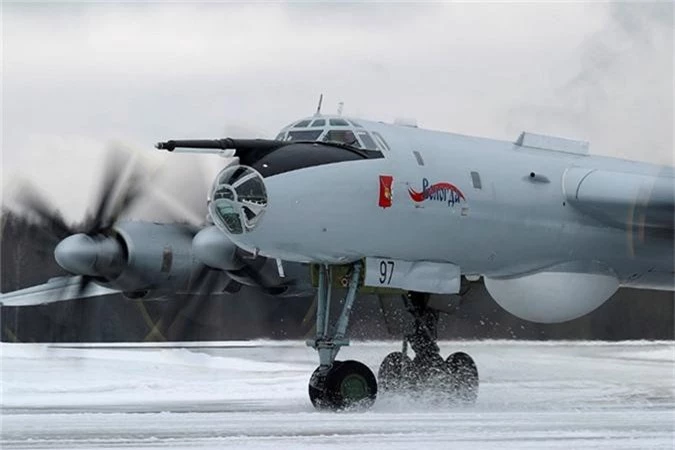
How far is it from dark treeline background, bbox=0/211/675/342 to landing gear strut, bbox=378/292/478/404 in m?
0.69

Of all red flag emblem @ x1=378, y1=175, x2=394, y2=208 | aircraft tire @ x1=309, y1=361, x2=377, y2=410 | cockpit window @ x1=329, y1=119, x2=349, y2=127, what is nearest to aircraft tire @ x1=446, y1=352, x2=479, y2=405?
aircraft tire @ x1=309, y1=361, x2=377, y2=410

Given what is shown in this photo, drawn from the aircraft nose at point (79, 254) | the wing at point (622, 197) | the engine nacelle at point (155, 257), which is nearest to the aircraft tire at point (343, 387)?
the wing at point (622, 197)

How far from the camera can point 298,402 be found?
16.1 m

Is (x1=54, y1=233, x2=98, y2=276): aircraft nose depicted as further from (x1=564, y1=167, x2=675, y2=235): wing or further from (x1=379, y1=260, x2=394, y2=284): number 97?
(x1=564, y1=167, x2=675, y2=235): wing

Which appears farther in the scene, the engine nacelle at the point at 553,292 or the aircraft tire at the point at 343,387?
the engine nacelle at the point at 553,292

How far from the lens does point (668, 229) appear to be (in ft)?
59.4

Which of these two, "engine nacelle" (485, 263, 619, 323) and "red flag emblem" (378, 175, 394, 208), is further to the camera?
"engine nacelle" (485, 263, 619, 323)

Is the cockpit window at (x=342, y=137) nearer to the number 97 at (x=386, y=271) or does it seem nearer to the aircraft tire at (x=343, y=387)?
the number 97 at (x=386, y=271)

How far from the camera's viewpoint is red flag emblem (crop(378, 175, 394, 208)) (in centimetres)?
1534

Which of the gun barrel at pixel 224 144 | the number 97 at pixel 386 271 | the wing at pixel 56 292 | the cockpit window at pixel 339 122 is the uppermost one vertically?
the cockpit window at pixel 339 122

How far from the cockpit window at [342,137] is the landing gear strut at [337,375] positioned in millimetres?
1453

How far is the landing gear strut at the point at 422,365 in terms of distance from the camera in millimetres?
17750

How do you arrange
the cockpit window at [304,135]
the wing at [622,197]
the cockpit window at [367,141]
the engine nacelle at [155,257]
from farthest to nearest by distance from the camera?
the engine nacelle at [155,257], the wing at [622,197], the cockpit window at [304,135], the cockpit window at [367,141]

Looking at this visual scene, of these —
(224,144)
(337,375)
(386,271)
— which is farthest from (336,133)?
(337,375)
